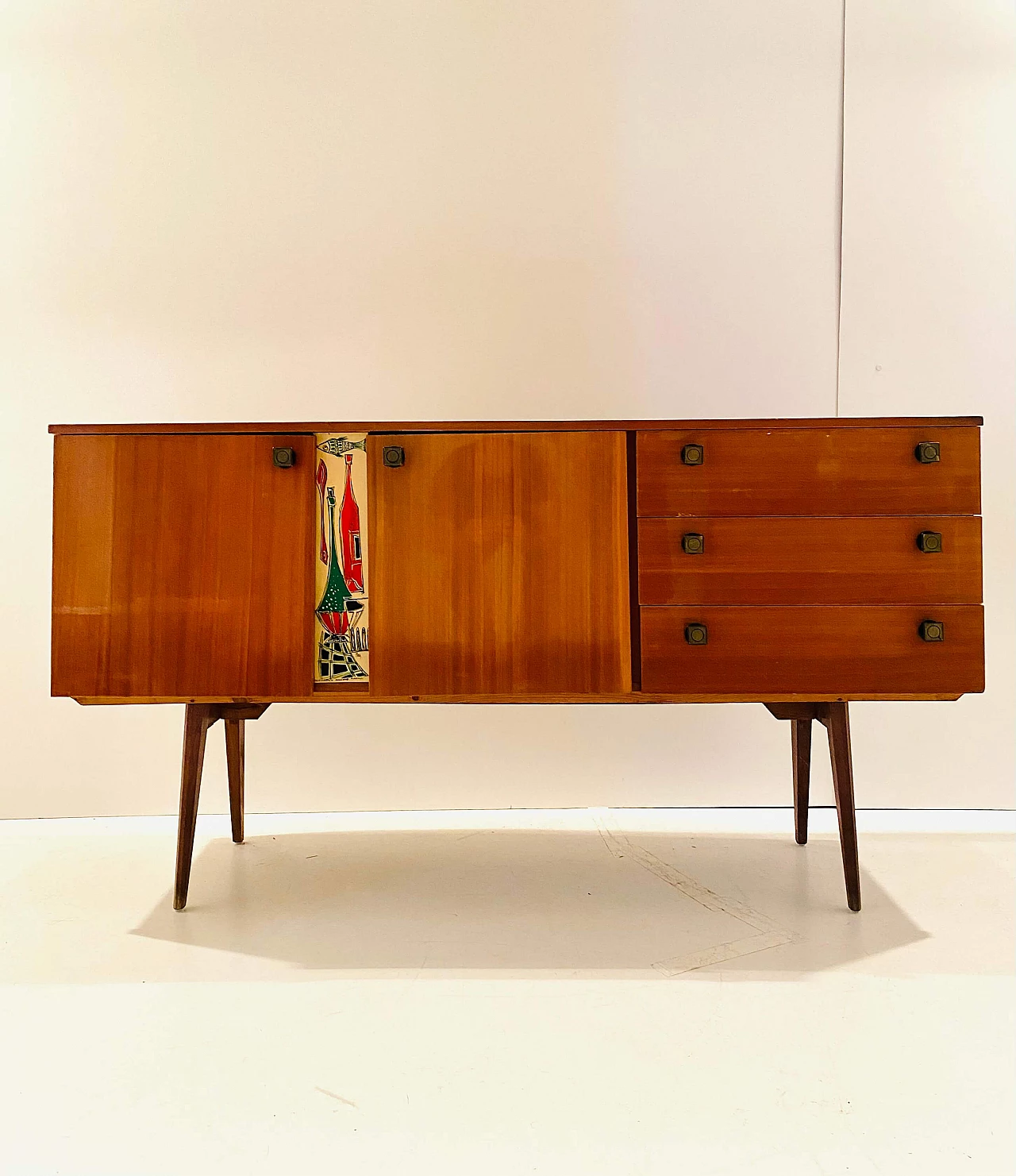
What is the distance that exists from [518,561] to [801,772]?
922 mm

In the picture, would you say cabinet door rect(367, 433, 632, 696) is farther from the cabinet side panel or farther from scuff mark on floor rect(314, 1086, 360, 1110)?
scuff mark on floor rect(314, 1086, 360, 1110)

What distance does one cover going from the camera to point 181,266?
7.88 feet

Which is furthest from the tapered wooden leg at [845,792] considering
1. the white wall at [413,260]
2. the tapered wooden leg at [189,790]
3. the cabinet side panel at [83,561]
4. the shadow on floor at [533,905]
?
the cabinet side panel at [83,561]

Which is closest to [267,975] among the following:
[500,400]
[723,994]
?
[723,994]

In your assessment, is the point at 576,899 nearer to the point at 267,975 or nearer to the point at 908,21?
the point at 267,975

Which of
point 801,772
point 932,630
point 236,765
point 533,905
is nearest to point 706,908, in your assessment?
point 533,905

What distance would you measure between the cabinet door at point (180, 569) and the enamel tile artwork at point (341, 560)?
0.03 meters

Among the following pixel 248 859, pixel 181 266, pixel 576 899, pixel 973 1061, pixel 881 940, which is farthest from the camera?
pixel 181 266

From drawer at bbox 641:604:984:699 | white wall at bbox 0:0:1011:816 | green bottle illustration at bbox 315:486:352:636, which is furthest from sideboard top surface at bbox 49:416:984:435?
white wall at bbox 0:0:1011:816

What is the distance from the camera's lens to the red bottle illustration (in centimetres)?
162

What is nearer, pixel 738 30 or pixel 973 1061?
pixel 973 1061

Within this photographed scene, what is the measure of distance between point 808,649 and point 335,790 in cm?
138

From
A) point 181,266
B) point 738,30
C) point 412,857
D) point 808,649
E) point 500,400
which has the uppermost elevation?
point 738,30

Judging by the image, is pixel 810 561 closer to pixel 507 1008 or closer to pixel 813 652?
pixel 813 652
